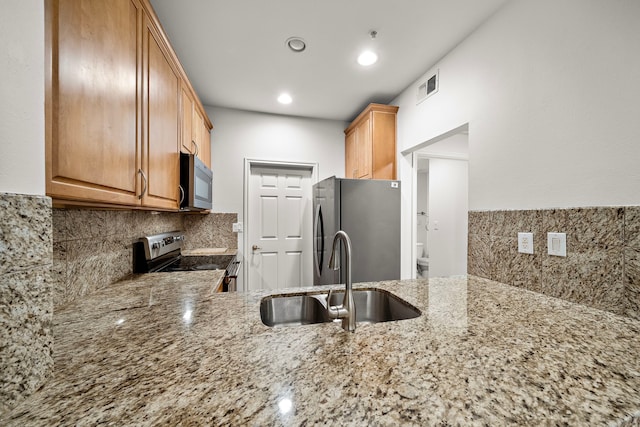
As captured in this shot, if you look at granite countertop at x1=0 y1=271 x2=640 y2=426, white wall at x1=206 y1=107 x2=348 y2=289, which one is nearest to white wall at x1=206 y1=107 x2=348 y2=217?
white wall at x1=206 y1=107 x2=348 y2=289

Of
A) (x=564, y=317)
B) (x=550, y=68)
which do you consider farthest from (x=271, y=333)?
(x=550, y=68)

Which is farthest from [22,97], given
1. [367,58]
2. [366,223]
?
[366,223]

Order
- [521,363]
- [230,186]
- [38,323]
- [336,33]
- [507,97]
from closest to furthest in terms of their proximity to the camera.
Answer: [38,323]
[521,363]
[507,97]
[336,33]
[230,186]

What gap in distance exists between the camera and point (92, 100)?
81 centimetres

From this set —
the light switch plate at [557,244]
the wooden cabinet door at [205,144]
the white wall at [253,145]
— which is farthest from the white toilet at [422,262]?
the wooden cabinet door at [205,144]

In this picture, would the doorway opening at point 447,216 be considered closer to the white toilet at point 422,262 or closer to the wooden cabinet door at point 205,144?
the white toilet at point 422,262

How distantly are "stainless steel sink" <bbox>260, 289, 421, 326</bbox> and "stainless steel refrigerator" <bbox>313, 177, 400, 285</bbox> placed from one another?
110 cm

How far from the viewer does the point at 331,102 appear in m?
2.76

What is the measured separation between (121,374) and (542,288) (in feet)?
5.52

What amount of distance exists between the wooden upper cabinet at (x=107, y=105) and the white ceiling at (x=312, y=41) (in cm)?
47

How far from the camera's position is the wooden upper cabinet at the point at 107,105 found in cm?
68

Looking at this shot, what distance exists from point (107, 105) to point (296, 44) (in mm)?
1448

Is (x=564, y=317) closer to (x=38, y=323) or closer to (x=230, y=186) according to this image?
(x=38, y=323)

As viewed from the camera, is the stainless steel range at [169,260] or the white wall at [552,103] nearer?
the white wall at [552,103]
